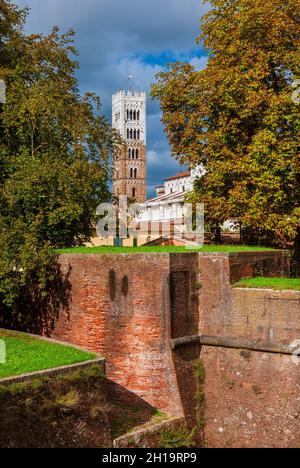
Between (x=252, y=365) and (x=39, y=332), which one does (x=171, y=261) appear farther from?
(x=39, y=332)

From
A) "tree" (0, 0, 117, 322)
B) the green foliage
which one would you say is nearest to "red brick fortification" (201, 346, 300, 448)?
the green foliage

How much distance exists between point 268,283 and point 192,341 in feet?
7.79

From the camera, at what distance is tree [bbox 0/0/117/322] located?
15.9 meters

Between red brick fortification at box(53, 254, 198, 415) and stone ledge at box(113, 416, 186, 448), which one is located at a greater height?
red brick fortification at box(53, 254, 198, 415)

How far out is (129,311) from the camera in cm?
1407

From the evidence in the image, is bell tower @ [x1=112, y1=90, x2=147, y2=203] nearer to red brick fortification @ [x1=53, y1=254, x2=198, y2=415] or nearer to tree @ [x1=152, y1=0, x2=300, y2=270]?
tree @ [x1=152, y1=0, x2=300, y2=270]

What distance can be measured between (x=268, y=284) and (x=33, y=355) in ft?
18.7

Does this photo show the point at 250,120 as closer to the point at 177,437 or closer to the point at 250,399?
the point at 250,399

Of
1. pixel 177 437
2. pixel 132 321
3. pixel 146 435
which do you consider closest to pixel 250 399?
pixel 177 437

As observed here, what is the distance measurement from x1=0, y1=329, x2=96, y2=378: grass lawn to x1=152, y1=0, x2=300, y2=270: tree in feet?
25.1

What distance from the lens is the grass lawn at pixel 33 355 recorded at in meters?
11.0

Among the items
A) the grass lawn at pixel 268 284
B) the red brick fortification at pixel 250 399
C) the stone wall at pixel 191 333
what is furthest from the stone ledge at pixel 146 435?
the grass lawn at pixel 268 284
